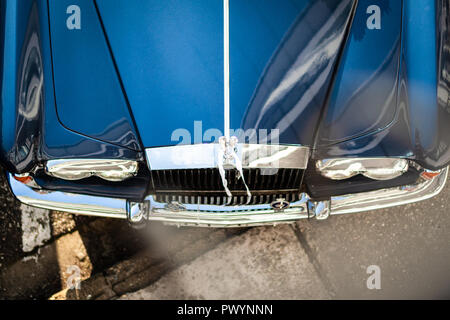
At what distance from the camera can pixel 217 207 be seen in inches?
76.8

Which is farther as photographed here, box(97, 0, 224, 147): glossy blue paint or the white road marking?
the white road marking

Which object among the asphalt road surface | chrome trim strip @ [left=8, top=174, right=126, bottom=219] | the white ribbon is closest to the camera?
the white ribbon

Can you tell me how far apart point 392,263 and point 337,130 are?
1.13 m

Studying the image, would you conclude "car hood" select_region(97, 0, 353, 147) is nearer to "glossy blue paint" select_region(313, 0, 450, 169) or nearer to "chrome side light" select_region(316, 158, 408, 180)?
"chrome side light" select_region(316, 158, 408, 180)

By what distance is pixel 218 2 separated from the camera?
1.83m

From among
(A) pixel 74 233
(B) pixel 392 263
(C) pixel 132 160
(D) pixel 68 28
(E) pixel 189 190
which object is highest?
(D) pixel 68 28

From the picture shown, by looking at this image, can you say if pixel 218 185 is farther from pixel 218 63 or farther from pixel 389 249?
pixel 389 249

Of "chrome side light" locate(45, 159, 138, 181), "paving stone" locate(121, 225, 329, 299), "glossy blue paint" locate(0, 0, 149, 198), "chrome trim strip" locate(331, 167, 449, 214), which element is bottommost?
"paving stone" locate(121, 225, 329, 299)

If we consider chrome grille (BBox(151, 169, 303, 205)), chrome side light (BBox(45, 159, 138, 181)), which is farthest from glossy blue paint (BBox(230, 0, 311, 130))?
chrome side light (BBox(45, 159, 138, 181))

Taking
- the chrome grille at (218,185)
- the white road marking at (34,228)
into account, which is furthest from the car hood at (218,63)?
the white road marking at (34,228)

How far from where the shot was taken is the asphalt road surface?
8.34ft

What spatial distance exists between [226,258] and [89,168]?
1.07 m
